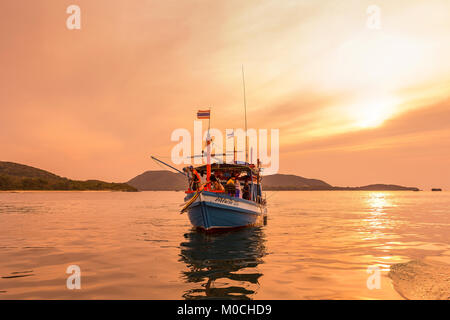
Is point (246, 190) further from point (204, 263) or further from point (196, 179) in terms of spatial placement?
point (204, 263)

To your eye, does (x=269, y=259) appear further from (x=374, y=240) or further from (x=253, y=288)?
(x=374, y=240)

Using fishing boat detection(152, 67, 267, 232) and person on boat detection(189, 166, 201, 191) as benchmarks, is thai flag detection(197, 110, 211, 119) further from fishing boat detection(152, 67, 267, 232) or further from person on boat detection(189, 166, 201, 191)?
person on boat detection(189, 166, 201, 191)

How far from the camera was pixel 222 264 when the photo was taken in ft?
38.8

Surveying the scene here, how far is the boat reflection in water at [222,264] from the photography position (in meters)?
8.38

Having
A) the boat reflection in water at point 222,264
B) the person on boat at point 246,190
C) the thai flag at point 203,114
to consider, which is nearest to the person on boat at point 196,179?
the boat reflection in water at point 222,264

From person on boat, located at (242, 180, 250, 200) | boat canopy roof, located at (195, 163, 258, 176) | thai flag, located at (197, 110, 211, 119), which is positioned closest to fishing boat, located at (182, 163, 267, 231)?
boat canopy roof, located at (195, 163, 258, 176)

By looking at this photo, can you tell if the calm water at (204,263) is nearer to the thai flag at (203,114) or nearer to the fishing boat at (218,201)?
the fishing boat at (218,201)

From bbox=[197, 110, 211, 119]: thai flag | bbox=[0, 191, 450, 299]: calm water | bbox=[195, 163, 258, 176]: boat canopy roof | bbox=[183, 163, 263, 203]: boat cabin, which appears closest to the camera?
bbox=[0, 191, 450, 299]: calm water

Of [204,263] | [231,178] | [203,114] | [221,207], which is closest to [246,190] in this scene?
[231,178]

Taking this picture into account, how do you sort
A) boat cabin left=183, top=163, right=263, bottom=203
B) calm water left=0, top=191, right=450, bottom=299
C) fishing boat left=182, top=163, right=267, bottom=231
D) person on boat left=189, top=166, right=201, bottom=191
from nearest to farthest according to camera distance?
calm water left=0, top=191, right=450, bottom=299 < fishing boat left=182, top=163, right=267, bottom=231 < person on boat left=189, top=166, right=201, bottom=191 < boat cabin left=183, top=163, right=263, bottom=203

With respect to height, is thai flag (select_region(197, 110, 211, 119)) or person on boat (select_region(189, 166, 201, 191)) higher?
thai flag (select_region(197, 110, 211, 119))

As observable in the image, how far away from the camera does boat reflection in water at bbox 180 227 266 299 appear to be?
8383mm
